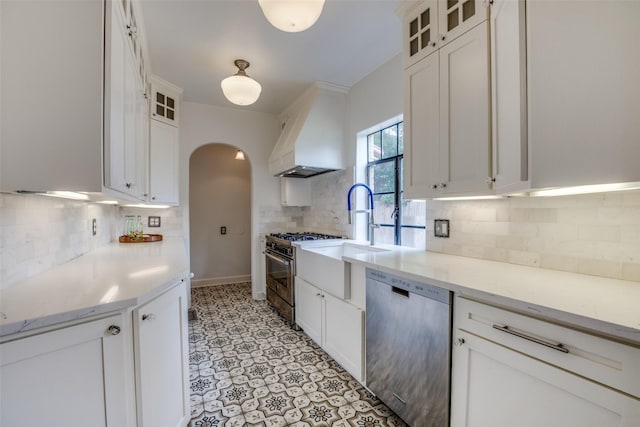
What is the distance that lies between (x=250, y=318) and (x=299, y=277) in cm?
93

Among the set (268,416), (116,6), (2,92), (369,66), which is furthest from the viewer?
(369,66)

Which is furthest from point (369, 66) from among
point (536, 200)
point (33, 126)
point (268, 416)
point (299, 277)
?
point (268, 416)

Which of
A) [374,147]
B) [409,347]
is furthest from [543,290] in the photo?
[374,147]

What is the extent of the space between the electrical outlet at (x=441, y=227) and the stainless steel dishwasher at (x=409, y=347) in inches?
28.5

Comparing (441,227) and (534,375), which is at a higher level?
(441,227)

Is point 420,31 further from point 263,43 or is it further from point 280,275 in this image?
point 280,275

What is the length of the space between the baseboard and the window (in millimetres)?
3024

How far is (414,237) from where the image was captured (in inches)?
98.0

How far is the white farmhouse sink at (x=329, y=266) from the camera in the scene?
79.3 inches

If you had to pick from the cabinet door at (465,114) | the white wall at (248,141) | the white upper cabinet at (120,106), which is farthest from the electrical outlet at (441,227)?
the white wall at (248,141)

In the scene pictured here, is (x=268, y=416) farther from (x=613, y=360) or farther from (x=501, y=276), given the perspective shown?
(x=613, y=360)

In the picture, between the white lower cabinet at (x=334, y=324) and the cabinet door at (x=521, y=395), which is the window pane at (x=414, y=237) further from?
the cabinet door at (x=521, y=395)

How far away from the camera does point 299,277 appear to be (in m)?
2.80

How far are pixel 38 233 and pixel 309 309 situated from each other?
6.41 ft
